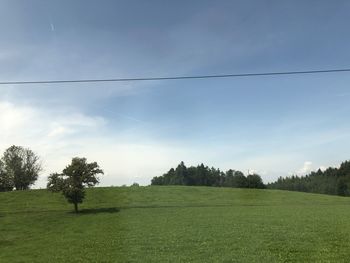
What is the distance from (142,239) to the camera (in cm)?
3281

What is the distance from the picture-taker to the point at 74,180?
6225 centimetres

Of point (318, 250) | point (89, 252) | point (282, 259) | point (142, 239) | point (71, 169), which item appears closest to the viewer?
point (282, 259)

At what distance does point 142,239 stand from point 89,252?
214 inches

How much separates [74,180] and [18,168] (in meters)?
64.8

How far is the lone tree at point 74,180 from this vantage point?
203 feet

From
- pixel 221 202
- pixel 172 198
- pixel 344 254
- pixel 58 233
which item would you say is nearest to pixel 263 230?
pixel 344 254

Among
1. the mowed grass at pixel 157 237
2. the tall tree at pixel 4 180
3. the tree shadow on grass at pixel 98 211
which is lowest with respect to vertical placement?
the mowed grass at pixel 157 237

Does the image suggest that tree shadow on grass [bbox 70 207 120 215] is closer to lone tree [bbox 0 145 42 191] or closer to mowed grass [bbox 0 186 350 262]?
mowed grass [bbox 0 186 350 262]

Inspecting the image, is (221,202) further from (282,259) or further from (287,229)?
(282,259)

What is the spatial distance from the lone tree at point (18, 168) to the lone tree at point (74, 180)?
191ft

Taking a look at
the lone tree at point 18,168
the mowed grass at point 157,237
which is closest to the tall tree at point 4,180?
the lone tree at point 18,168

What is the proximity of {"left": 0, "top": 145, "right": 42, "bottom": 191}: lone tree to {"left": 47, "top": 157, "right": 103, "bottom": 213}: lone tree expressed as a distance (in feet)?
191

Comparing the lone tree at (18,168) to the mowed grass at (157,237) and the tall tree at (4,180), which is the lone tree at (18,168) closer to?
the tall tree at (4,180)

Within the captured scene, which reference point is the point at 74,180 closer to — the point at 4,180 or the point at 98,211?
the point at 98,211
